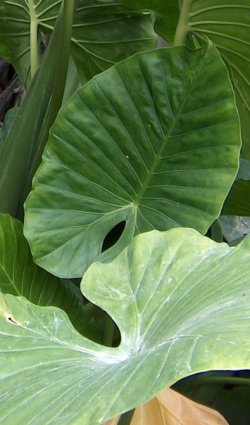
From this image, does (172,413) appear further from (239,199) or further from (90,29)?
(90,29)

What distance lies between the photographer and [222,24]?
102 cm

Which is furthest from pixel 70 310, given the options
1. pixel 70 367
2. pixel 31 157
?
pixel 70 367

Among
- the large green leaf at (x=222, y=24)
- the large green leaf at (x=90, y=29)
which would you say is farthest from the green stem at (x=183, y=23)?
the large green leaf at (x=90, y=29)

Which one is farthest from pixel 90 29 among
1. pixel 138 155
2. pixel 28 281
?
pixel 28 281

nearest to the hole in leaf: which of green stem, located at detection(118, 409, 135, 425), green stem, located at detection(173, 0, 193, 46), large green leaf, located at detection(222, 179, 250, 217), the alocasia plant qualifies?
the alocasia plant

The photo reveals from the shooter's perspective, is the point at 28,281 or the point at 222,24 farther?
the point at 222,24

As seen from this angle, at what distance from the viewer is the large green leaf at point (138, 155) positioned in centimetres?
84

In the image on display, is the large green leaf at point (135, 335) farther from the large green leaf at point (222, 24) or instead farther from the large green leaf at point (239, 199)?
the large green leaf at point (222, 24)

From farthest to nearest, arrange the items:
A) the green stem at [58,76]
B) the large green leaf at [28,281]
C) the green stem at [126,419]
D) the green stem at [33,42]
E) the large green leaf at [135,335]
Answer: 1. the green stem at [33,42]
2. the green stem at [58,76]
3. the large green leaf at [28,281]
4. the green stem at [126,419]
5. the large green leaf at [135,335]

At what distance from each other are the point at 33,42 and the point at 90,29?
0.11m

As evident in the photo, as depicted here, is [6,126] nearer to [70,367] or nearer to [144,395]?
[70,367]

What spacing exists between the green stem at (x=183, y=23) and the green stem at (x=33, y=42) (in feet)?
0.82

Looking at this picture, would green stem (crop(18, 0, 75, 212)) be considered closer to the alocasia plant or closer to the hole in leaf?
the alocasia plant

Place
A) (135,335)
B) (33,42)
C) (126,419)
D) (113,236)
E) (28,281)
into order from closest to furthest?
(135,335) < (126,419) < (28,281) < (113,236) < (33,42)
